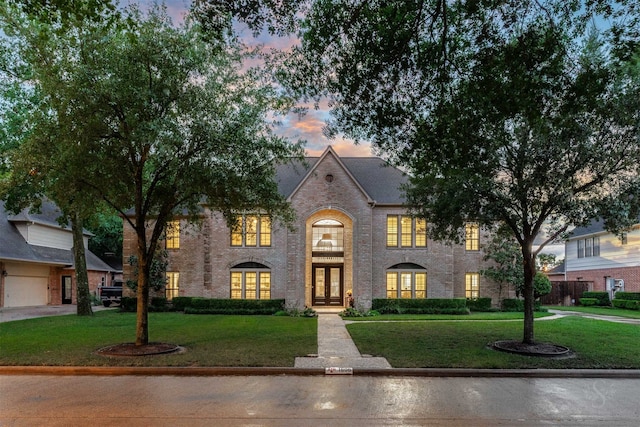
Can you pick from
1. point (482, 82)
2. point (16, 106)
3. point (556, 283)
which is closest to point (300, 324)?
point (482, 82)

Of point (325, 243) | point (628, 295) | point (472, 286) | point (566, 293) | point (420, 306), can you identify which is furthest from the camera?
point (566, 293)

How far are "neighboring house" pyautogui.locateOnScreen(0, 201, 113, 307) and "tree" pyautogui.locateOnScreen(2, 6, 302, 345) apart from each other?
17778 mm

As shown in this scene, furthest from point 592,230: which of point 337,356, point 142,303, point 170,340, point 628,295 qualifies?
point 142,303

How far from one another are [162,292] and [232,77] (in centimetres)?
1883

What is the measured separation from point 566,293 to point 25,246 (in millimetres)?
40146

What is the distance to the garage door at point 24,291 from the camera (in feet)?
99.1

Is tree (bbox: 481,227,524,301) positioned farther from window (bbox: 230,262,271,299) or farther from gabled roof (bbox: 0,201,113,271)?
gabled roof (bbox: 0,201,113,271)

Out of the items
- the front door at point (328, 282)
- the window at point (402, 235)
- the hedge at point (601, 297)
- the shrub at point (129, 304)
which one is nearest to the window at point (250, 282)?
the front door at point (328, 282)

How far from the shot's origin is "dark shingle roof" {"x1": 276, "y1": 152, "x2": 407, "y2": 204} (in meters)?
29.2

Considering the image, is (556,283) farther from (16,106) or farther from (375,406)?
(16,106)

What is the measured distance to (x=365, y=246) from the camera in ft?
89.4

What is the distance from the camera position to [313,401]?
8547mm

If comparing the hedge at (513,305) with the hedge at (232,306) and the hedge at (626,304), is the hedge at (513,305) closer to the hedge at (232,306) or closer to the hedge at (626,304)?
the hedge at (626,304)

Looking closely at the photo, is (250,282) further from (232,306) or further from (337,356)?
(337,356)
